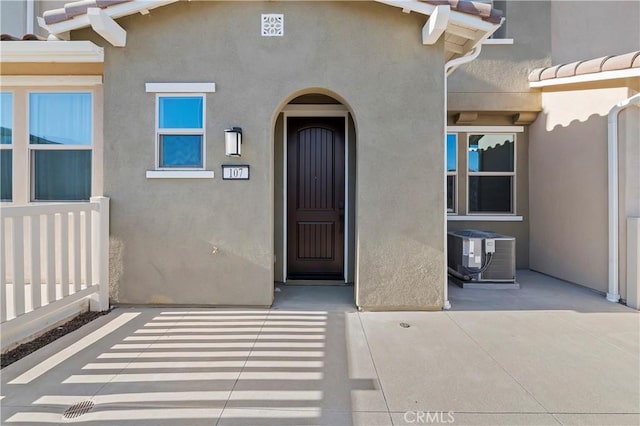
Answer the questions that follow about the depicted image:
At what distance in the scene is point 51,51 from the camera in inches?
182

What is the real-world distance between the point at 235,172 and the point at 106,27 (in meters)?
2.40

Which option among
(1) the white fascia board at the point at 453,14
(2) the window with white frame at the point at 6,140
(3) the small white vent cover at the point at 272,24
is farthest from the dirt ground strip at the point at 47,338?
(1) the white fascia board at the point at 453,14

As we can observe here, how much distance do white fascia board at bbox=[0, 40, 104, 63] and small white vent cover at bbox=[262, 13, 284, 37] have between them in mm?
2288

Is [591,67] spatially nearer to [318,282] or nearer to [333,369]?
[318,282]

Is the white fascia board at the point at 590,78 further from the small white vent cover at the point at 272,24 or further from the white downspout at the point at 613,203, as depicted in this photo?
the small white vent cover at the point at 272,24

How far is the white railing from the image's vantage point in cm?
345

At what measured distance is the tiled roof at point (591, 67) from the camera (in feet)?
16.1

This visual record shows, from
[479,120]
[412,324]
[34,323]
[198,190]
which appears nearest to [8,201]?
[34,323]

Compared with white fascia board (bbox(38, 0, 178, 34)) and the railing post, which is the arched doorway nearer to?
white fascia board (bbox(38, 0, 178, 34))

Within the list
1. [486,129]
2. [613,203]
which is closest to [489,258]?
[613,203]

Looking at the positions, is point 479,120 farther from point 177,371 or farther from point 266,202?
point 177,371

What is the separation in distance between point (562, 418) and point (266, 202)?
3726 mm

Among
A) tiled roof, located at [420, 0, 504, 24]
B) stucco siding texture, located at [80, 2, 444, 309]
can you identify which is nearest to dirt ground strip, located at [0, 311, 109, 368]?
stucco siding texture, located at [80, 2, 444, 309]

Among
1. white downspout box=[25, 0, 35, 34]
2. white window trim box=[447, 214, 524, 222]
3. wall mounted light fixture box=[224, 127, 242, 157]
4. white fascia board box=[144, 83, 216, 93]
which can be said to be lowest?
white window trim box=[447, 214, 524, 222]
